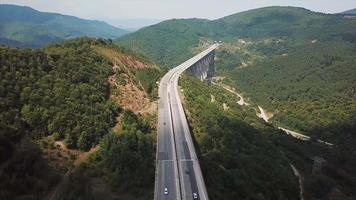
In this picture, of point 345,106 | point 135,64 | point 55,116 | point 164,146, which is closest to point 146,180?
point 164,146

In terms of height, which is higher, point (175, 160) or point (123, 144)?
point (123, 144)

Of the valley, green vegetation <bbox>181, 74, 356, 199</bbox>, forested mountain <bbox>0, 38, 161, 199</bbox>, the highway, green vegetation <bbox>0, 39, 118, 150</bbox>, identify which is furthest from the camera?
green vegetation <bbox>0, 39, 118, 150</bbox>

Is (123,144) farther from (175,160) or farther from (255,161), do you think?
(255,161)

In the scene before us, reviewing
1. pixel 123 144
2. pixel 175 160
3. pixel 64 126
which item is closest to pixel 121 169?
pixel 123 144

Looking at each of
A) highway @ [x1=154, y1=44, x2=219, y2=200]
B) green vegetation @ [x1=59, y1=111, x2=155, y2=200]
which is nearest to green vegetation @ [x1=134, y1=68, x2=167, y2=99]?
highway @ [x1=154, y1=44, x2=219, y2=200]

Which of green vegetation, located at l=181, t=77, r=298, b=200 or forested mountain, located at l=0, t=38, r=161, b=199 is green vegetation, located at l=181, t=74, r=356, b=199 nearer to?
green vegetation, located at l=181, t=77, r=298, b=200

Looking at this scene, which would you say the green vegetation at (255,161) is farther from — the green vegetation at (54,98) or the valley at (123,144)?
the green vegetation at (54,98)

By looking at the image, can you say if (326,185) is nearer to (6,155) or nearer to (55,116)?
(55,116)
